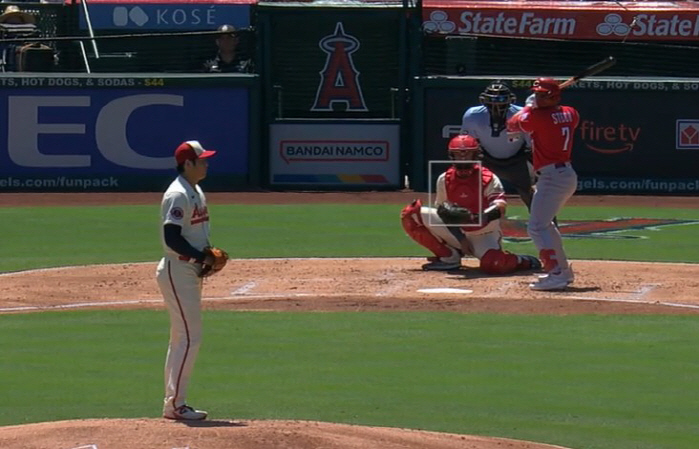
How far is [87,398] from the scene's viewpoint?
29.0 ft

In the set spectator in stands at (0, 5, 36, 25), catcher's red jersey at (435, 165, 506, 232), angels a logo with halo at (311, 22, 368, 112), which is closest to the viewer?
catcher's red jersey at (435, 165, 506, 232)

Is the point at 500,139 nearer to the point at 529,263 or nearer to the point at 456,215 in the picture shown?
the point at 456,215

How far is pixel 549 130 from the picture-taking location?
523 inches

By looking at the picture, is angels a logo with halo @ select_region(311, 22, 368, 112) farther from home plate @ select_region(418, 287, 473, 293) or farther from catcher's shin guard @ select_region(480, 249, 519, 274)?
home plate @ select_region(418, 287, 473, 293)

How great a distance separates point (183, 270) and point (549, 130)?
6.38m

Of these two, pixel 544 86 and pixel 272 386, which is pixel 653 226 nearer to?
pixel 544 86

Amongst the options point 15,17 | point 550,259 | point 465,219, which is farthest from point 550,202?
point 15,17

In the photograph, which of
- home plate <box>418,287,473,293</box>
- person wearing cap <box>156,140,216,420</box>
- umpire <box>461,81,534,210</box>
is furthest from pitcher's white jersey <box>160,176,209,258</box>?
umpire <box>461,81,534,210</box>

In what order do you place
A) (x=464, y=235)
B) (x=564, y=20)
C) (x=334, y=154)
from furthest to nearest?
(x=564, y=20) < (x=334, y=154) < (x=464, y=235)

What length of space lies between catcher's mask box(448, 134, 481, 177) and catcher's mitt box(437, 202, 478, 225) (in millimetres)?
366

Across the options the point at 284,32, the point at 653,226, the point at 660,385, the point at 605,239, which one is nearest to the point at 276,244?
the point at 605,239

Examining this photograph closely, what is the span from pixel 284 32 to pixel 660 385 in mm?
15889

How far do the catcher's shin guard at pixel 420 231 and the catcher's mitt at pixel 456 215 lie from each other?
0.38 metres

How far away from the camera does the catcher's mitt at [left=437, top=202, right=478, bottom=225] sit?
14.4 metres
